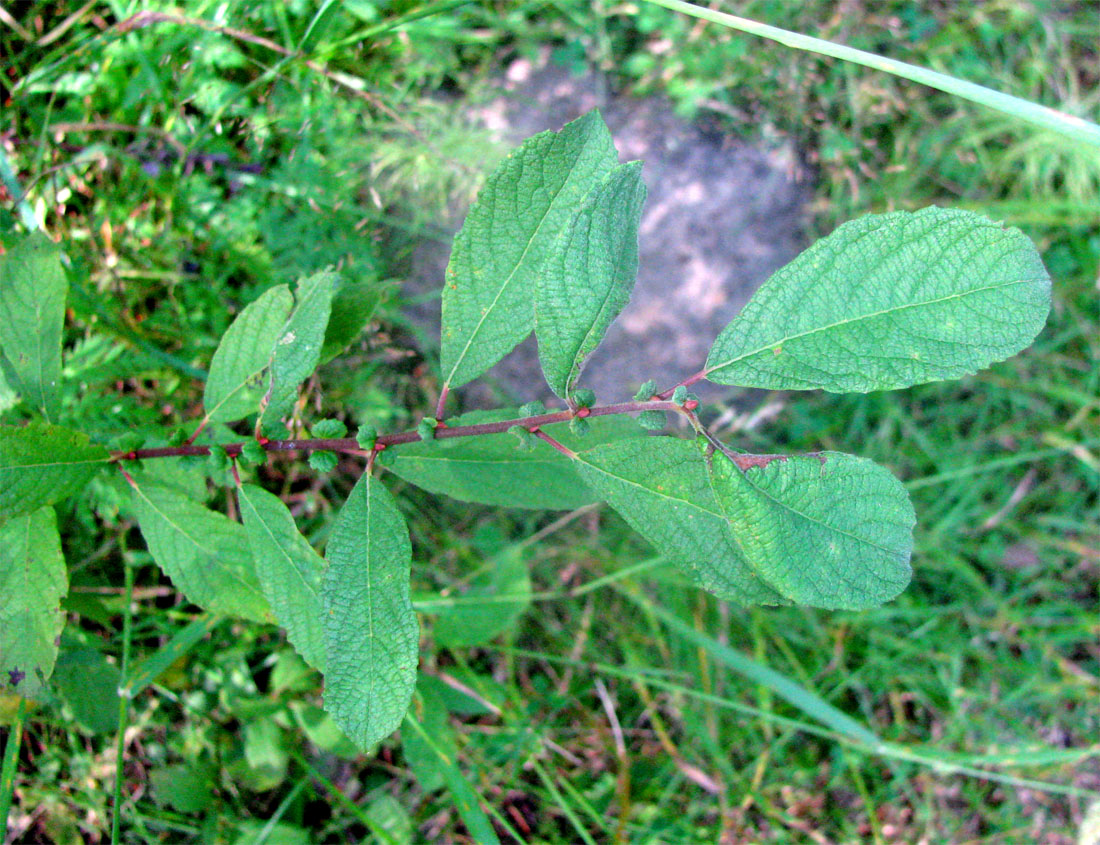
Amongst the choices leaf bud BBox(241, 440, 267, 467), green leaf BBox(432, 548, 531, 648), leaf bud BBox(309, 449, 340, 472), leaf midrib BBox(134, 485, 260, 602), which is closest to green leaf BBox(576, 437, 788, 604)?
leaf bud BBox(309, 449, 340, 472)

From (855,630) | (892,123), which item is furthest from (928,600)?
(892,123)

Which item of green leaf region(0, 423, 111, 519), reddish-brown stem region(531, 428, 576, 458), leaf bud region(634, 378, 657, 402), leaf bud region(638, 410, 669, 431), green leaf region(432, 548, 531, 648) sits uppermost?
green leaf region(0, 423, 111, 519)

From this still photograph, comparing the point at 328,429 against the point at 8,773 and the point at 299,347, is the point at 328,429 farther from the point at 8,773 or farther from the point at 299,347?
the point at 8,773

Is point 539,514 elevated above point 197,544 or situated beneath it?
situated beneath

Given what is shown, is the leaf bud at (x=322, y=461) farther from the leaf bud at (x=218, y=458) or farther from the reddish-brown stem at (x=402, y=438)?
the leaf bud at (x=218, y=458)

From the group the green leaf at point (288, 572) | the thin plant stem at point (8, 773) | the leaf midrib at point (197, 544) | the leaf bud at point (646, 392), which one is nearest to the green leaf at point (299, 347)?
the green leaf at point (288, 572)

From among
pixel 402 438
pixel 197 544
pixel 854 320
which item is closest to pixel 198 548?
pixel 197 544

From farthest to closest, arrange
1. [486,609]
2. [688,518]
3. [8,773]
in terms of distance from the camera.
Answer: [486,609] < [8,773] < [688,518]

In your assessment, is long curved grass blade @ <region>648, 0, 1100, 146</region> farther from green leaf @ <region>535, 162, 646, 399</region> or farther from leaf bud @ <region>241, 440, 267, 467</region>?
leaf bud @ <region>241, 440, 267, 467</region>
